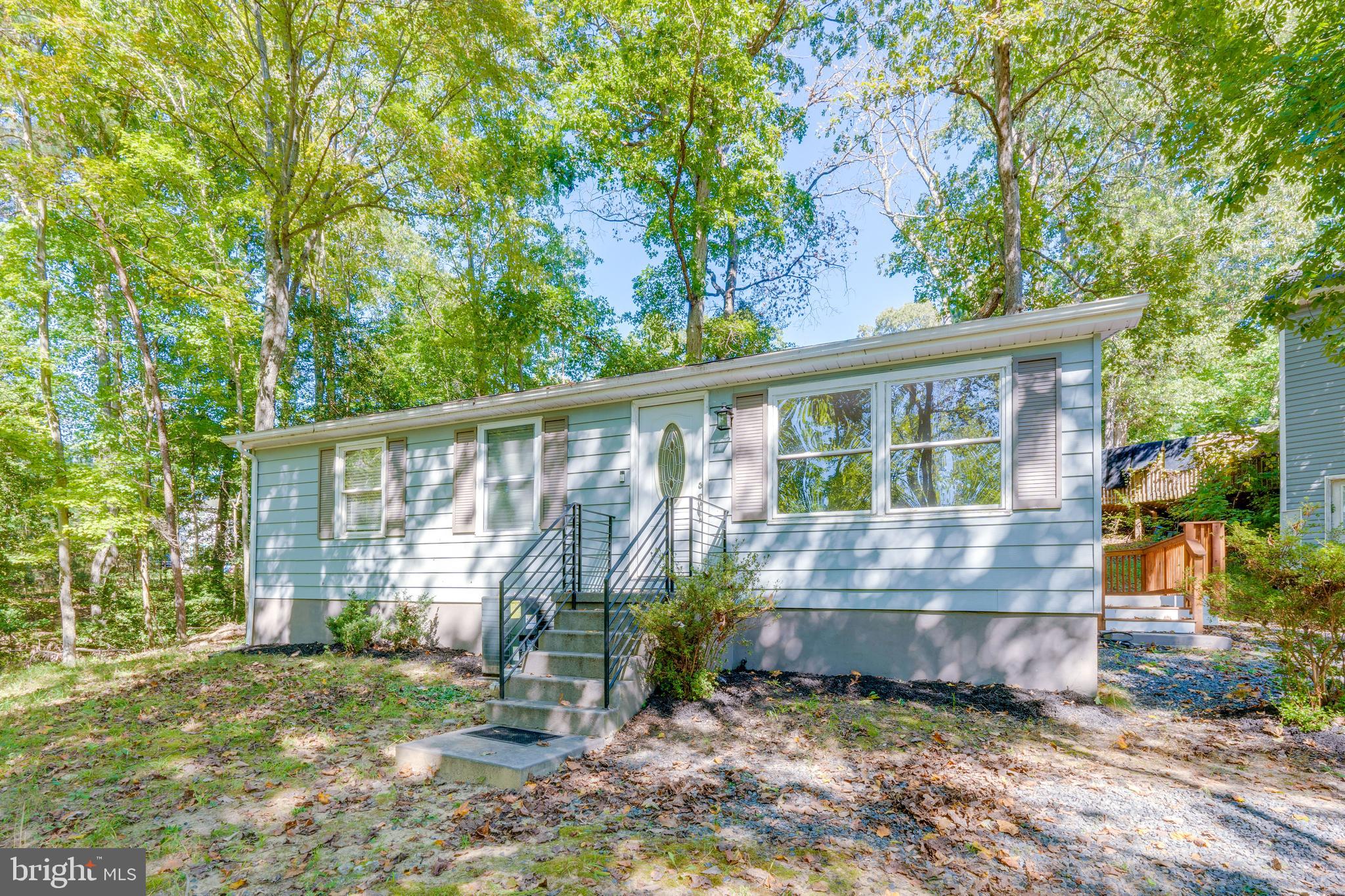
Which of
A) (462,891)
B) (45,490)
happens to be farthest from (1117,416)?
(45,490)

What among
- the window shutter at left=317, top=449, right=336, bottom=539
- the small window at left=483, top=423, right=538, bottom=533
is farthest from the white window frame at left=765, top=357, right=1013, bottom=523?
the window shutter at left=317, top=449, right=336, bottom=539

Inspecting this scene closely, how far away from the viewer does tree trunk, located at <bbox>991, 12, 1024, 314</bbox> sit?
10875 mm

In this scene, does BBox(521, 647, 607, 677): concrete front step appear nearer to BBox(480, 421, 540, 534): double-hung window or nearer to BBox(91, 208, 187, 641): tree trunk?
BBox(480, 421, 540, 534): double-hung window

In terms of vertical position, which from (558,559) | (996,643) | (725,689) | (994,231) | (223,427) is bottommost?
(725,689)

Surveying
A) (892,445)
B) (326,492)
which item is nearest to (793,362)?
(892,445)

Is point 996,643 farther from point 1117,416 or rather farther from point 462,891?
point 1117,416

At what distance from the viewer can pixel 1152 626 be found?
334 inches

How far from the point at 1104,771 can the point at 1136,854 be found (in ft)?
3.60

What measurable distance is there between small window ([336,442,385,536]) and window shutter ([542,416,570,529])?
285 cm

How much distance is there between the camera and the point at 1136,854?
3039mm

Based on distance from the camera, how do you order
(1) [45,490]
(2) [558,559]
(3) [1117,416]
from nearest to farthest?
(2) [558,559] → (1) [45,490] → (3) [1117,416]

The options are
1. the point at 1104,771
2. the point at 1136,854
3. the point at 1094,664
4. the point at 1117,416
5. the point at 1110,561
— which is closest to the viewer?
the point at 1136,854

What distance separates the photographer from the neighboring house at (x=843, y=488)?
18.2 feet

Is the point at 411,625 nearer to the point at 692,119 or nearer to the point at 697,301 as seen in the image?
the point at 697,301
